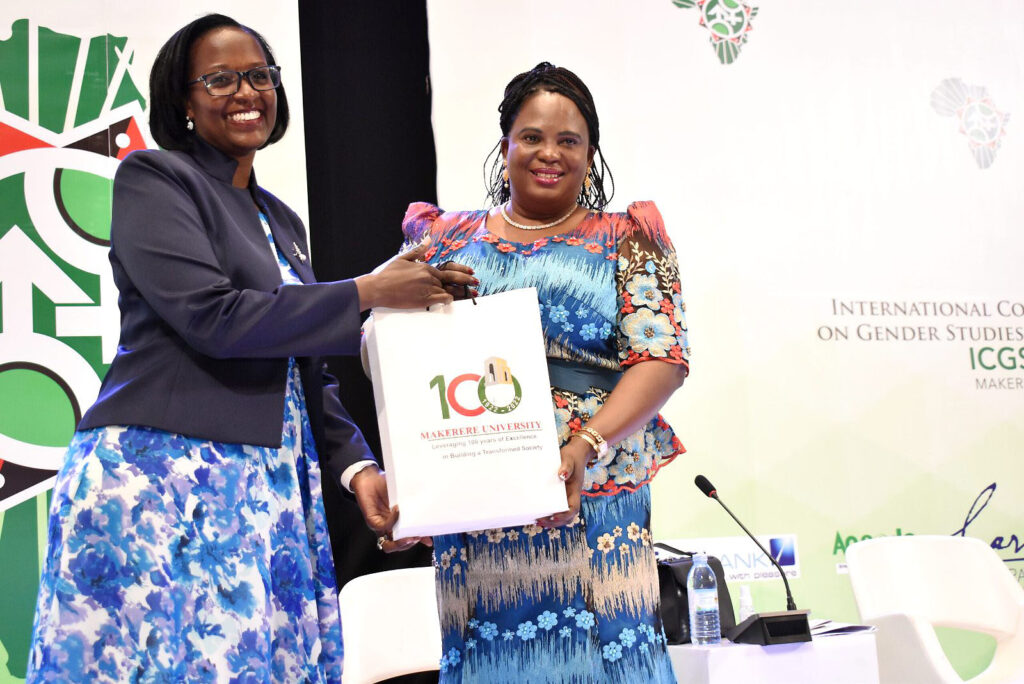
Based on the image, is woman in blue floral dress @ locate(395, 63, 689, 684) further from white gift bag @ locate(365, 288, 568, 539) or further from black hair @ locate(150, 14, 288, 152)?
black hair @ locate(150, 14, 288, 152)

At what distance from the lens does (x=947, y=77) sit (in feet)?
15.9

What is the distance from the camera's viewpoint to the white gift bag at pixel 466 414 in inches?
67.3

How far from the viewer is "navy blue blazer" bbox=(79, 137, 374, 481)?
1661mm

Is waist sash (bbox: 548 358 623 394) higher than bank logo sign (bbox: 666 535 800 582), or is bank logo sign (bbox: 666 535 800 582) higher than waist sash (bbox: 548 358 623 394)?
waist sash (bbox: 548 358 623 394)

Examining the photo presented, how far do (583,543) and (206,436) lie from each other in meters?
0.70

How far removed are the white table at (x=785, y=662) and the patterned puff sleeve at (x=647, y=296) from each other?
1182 millimetres

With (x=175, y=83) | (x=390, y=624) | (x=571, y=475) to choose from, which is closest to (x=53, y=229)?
(x=390, y=624)

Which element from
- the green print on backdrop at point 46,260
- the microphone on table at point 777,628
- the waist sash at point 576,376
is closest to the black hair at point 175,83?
the waist sash at point 576,376

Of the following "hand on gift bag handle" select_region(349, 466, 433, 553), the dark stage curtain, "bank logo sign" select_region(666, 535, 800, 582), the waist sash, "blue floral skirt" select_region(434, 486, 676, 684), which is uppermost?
the dark stage curtain

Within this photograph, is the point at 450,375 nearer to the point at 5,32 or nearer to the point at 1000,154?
the point at 5,32
